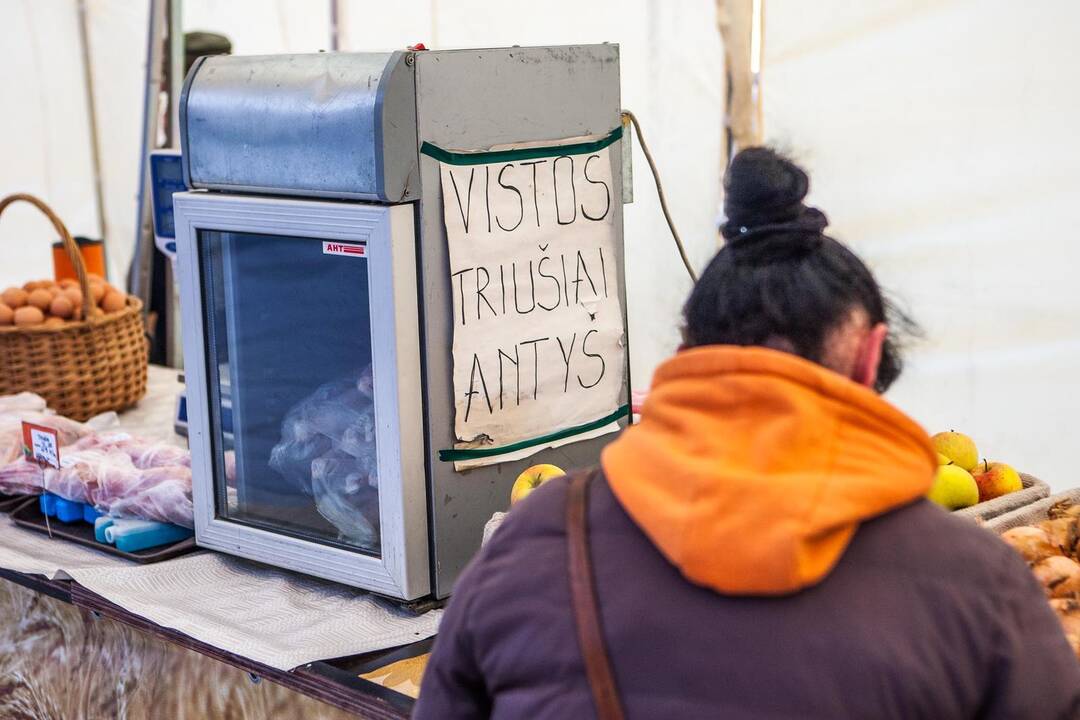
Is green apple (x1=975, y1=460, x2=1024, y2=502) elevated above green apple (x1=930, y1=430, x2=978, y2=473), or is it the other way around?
green apple (x1=930, y1=430, x2=978, y2=473)

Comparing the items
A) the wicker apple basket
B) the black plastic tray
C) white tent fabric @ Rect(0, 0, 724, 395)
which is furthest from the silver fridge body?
the wicker apple basket

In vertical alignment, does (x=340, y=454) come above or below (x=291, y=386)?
below

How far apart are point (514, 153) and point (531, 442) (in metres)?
0.47

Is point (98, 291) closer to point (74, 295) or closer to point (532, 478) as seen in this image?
point (74, 295)

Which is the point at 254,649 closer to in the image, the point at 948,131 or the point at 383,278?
the point at 383,278

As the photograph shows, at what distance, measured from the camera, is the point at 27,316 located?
2857 millimetres

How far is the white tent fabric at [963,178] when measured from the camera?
242 cm

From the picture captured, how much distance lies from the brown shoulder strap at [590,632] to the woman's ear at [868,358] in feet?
0.93

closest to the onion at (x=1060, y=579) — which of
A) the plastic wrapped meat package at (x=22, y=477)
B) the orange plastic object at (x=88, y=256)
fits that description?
the plastic wrapped meat package at (x=22, y=477)

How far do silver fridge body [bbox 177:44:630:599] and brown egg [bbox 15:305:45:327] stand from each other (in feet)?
3.30

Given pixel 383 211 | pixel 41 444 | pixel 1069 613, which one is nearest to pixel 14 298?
pixel 41 444

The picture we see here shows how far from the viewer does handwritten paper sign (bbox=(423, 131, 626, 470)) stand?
1.84 metres

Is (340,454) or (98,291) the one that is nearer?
(340,454)

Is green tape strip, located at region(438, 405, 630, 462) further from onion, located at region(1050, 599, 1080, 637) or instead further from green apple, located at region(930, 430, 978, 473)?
onion, located at region(1050, 599, 1080, 637)
